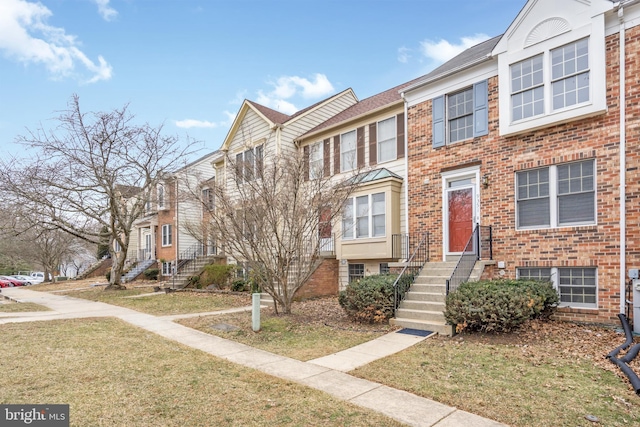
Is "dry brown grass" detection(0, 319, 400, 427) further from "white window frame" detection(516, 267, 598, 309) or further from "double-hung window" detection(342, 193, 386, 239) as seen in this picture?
"double-hung window" detection(342, 193, 386, 239)

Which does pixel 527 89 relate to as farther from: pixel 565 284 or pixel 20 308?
pixel 20 308

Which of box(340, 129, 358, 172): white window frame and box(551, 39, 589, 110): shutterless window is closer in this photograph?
box(551, 39, 589, 110): shutterless window

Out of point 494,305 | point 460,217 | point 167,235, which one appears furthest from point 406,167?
point 167,235

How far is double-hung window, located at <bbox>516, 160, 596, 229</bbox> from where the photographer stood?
337 inches

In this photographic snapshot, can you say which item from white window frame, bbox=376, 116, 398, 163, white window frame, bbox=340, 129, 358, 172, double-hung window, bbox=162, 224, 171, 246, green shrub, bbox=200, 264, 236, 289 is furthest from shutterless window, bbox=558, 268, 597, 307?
double-hung window, bbox=162, 224, 171, 246

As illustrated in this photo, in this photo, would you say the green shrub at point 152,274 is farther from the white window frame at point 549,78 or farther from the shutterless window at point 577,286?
the shutterless window at point 577,286

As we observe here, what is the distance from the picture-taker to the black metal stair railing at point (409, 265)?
358 inches

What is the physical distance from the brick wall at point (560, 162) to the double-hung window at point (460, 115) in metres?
0.21

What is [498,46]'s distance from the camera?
9.88 meters

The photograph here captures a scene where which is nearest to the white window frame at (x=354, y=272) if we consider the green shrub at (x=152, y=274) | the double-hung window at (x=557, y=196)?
the double-hung window at (x=557, y=196)

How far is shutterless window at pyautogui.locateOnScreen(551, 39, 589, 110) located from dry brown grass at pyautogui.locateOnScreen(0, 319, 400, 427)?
8.56m

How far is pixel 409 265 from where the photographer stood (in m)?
10.7

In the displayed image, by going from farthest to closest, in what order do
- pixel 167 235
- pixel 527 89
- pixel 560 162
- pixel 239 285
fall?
1. pixel 167 235
2. pixel 239 285
3. pixel 527 89
4. pixel 560 162

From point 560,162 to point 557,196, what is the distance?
818 mm
